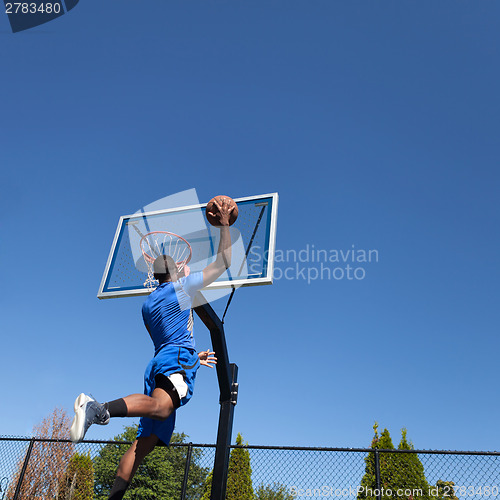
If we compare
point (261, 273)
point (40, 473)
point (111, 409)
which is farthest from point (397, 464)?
point (40, 473)

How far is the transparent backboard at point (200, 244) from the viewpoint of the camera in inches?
204

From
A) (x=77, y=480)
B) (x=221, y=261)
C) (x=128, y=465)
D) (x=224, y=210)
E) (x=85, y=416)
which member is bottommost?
(x=128, y=465)

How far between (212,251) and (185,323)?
7.53 ft

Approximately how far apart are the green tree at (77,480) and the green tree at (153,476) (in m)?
4.21

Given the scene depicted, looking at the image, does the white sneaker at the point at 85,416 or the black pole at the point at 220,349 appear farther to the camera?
the black pole at the point at 220,349

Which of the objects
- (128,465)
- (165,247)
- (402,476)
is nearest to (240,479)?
(402,476)

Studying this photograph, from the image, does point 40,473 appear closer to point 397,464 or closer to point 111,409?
point 397,464

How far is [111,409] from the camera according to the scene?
2594 mm

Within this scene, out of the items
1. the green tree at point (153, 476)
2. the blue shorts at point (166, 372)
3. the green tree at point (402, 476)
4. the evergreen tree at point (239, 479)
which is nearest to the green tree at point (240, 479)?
the evergreen tree at point (239, 479)

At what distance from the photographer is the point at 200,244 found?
5.67m

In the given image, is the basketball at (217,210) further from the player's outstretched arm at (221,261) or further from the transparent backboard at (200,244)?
the transparent backboard at (200,244)

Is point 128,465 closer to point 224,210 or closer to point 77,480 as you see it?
point 224,210

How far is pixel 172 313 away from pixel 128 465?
1.09 meters

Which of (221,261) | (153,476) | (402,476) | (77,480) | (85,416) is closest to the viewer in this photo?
(85,416)
